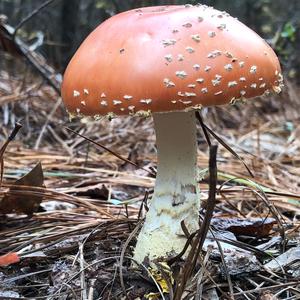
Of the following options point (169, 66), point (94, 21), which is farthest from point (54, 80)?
point (94, 21)

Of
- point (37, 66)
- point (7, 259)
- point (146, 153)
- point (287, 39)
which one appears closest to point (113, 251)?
point (7, 259)

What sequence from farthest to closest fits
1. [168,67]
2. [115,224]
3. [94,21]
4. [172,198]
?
[94,21]
[115,224]
[172,198]
[168,67]

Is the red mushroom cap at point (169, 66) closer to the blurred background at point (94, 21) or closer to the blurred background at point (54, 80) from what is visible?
the blurred background at point (54, 80)

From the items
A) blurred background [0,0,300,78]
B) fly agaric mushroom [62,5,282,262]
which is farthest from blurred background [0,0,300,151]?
fly agaric mushroom [62,5,282,262]

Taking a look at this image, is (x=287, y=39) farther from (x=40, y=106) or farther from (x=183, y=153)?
(x=183, y=153)

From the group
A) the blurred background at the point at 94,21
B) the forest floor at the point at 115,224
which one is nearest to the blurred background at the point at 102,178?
→ the forest floor at the point at 115,224

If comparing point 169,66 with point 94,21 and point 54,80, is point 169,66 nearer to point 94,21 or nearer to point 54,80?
point 54,80

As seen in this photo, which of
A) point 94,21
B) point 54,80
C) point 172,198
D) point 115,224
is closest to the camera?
point 172,198
